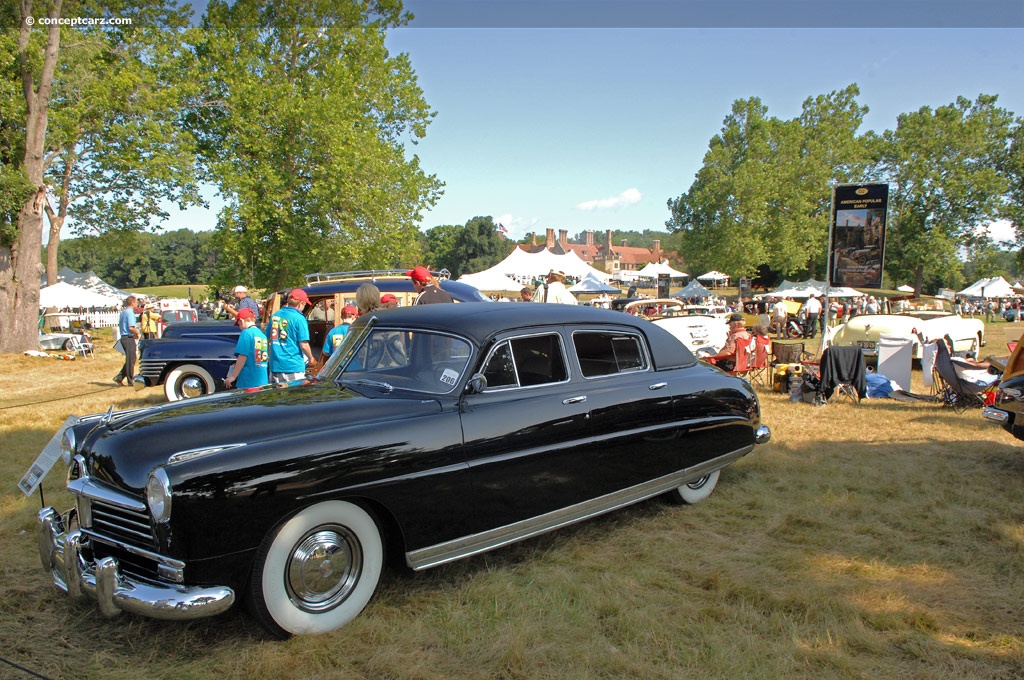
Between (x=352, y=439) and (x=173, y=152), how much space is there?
2165 cm

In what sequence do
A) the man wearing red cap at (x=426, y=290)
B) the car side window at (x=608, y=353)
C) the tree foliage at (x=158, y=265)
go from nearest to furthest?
the car side window at (x=608, y=353), the man wearing red cap at (x=426, y=290), the tree foliage at (x=158, y=265)

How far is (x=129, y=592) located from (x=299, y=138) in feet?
74.5

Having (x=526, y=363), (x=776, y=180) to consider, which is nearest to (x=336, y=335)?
(x=526, y=363)

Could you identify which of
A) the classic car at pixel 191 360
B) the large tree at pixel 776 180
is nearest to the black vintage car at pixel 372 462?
the classic car at pixel 191 360

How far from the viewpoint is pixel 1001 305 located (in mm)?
42656

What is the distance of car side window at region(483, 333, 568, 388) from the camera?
3.90 meters

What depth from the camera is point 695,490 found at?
17.3 ft

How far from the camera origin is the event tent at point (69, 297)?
31.6 metres

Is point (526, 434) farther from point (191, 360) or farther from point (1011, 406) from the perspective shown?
point (191, 360)

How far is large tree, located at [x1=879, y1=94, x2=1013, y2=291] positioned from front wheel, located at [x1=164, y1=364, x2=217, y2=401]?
49.5 m

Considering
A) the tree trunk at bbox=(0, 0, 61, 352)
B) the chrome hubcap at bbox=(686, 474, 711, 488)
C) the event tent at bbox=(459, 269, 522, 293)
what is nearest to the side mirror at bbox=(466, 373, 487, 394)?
the chrome hubcap at bbox=(686, 474, 711, 488)

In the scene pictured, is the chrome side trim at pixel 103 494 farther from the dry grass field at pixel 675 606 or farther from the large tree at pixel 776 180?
the large tree at pixel 776 180

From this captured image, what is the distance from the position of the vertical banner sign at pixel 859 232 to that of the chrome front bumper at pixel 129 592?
42.9 feet

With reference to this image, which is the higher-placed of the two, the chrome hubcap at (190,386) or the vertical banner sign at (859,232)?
the vertical banner sign at (859,232)
